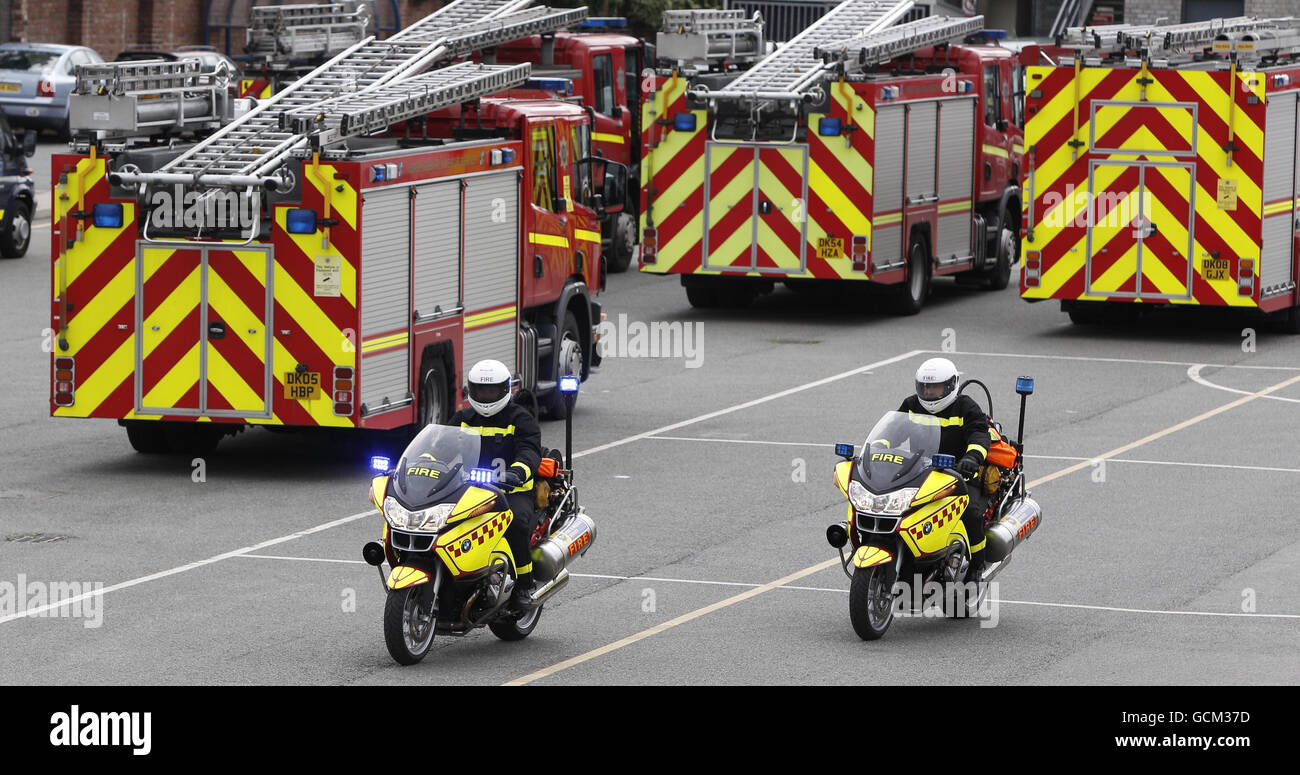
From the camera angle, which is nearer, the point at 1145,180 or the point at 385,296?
the point at 385,296

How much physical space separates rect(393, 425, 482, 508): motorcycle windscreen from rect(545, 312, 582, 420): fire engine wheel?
787 centimetres

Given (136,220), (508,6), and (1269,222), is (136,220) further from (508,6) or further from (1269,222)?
(1269,222)

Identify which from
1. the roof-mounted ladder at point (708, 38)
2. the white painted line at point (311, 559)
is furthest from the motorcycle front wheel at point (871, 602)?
the roof-mounted ladder at point (708, 38)

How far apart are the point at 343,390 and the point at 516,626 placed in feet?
15.6

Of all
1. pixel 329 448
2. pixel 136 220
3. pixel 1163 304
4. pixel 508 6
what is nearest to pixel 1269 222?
pixel 1163 304

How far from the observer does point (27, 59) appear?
4206 centimetres

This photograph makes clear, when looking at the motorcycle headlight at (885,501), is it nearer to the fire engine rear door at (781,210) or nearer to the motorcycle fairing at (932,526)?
the motorcycle fairing at (932,526)

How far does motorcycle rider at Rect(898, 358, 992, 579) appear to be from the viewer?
39.7 feet

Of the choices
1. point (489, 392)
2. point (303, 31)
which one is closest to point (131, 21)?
point (303, 31)

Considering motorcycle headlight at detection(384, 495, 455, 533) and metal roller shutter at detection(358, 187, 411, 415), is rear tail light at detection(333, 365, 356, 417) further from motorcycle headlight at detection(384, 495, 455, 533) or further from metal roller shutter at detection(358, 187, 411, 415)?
motorcycle headlight at detection(384, 495, 455, 533)

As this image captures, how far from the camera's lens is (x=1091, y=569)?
13727mm

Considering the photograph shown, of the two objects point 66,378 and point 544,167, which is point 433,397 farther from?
point 544,167

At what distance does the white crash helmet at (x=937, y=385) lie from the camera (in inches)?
477

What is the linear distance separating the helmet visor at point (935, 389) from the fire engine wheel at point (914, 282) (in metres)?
14.1
